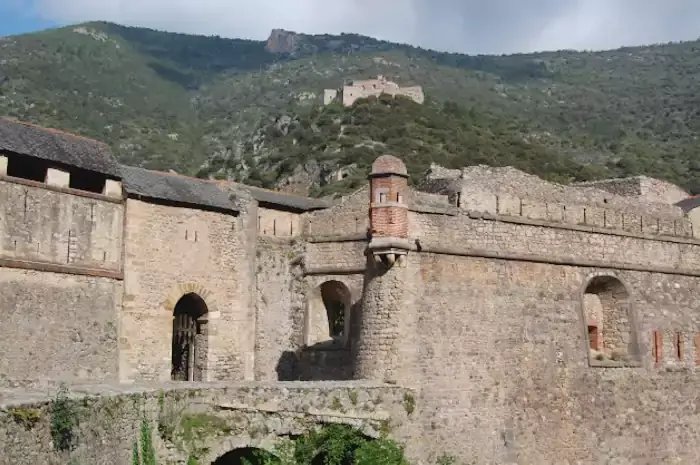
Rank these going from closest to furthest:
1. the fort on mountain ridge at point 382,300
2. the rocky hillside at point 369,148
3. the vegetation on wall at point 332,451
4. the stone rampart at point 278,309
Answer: the vegetation on wall at point 332,451 → the fort on mountain ridge at point 382,300 → the stone rampart at point 278,309 → the rocky hillside at point 369,148

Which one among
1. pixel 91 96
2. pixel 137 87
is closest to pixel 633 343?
pixel 91 96

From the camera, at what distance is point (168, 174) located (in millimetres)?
25922

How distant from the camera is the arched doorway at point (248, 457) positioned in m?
16.8

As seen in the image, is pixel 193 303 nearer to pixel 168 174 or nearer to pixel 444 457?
pixel 168 174

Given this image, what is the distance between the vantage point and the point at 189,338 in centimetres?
2503

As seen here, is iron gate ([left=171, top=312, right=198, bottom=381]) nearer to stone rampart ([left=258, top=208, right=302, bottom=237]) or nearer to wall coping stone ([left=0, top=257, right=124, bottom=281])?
wall coping stone ([left=0, top=257, right=124, bottom=281])

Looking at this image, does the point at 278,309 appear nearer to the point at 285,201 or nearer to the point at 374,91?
the point at 285,201

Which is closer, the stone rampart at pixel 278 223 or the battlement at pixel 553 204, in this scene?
the battlement at pixel 553 204

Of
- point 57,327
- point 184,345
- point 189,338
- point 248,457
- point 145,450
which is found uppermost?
point 57,327

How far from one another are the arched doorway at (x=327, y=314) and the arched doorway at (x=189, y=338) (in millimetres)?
3104

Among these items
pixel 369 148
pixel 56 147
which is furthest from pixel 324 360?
pixel 369 148

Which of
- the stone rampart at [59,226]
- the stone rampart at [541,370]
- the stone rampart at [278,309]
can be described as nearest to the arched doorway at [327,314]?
the stone rampart at [278,309]

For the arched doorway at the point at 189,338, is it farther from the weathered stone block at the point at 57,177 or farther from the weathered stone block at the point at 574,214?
the weathered stone block at the point at 574,214

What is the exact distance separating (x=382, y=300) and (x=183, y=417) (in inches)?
257
